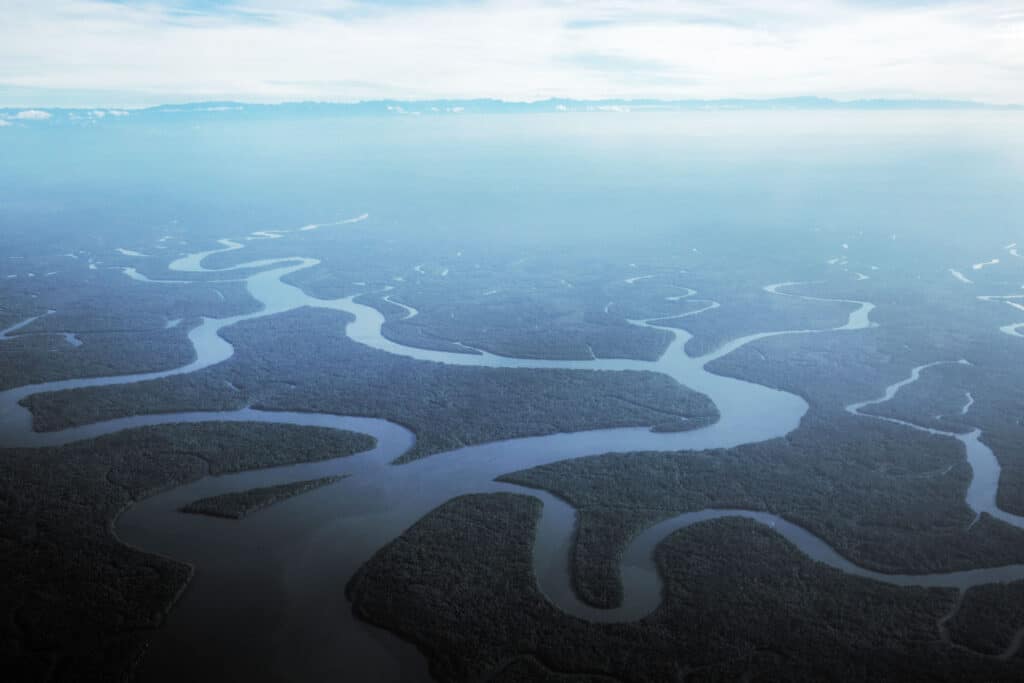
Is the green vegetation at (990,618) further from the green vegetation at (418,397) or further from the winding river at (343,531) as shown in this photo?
the green vegetation at (418,397)

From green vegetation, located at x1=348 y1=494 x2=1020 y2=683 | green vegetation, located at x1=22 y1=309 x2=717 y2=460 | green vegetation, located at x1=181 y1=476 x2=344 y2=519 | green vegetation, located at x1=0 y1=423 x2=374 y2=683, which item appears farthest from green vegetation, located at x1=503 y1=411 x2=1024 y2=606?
green vegetation, located at x1=0 y1=423 x2=374 y2=683

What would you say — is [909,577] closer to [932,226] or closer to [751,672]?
[751,672]

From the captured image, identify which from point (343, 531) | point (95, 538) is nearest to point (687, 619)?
point (343, 531)

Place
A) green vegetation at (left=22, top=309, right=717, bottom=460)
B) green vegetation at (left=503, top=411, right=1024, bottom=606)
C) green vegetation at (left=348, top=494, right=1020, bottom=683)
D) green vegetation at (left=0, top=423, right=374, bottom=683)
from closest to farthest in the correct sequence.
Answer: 1. green vegetation at (left=348, top=494, right=1020, bottom=683)
2. green vegetation at (left=0, top=423, right=374, bottom=683)
3. green vegetation at (left=503, top=411, right=1024, bottom=606)
4. green vegetation at (left=22, top=309, right=717, bottom=460)

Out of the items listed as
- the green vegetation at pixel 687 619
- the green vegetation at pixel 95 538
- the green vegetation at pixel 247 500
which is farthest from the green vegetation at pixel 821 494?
the green vegetation at pixel 95 538

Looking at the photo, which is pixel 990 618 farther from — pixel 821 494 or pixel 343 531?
pixel 343 531

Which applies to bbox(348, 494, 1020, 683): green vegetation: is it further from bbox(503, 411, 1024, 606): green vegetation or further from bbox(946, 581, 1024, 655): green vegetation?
bbox(503, 411, 1024, 606): green vegetation
